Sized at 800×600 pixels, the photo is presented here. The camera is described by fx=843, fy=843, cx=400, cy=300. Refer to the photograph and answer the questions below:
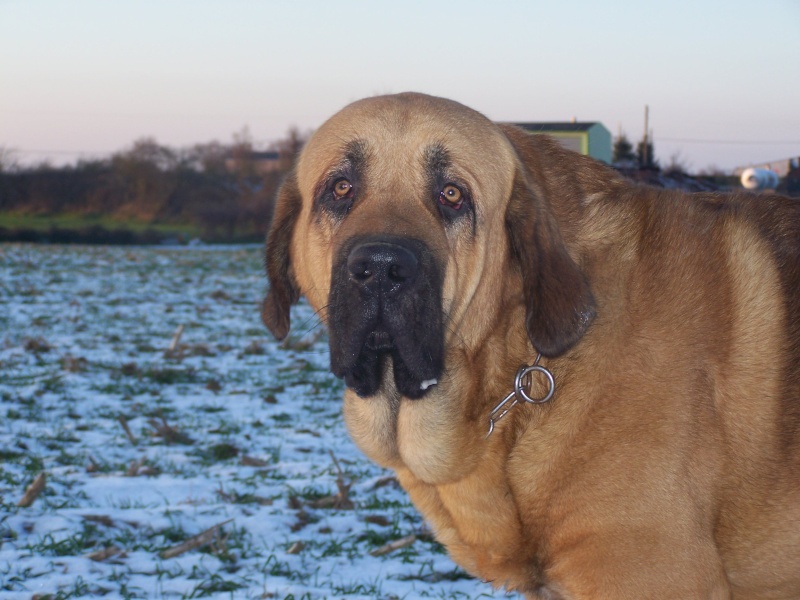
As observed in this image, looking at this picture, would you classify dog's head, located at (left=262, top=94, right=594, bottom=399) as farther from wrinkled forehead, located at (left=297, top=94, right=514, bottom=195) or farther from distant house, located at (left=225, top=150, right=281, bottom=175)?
distant house, located at (left=225, top=150, right=281, bottom=175)

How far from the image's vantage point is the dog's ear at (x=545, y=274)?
269 centimetres

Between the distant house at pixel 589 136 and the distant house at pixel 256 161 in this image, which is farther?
the distant house at pixel 256 161

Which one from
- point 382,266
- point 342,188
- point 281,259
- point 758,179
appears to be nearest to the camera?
point 382,266

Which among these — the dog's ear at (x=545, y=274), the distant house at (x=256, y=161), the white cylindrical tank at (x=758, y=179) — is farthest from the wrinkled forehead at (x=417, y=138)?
the distant house at (x=256, y=161)

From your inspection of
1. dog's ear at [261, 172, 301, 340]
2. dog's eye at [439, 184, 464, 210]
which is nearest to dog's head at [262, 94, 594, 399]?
dog's eye at [439, 184, 464, 210]

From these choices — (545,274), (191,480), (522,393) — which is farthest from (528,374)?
(191,480)

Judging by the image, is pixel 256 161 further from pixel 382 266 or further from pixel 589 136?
pixel 382 266

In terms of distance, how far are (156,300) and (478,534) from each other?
444 inches

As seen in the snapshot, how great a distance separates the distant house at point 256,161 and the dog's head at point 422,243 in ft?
142

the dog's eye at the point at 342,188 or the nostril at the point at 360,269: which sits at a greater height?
the dog's eye at the point at 342,188

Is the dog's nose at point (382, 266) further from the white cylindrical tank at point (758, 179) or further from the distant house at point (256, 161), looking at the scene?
the distant house at point (256, 161)

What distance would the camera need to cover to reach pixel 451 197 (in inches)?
118

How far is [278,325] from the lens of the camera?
344cm

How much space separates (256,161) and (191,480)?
144 feet
